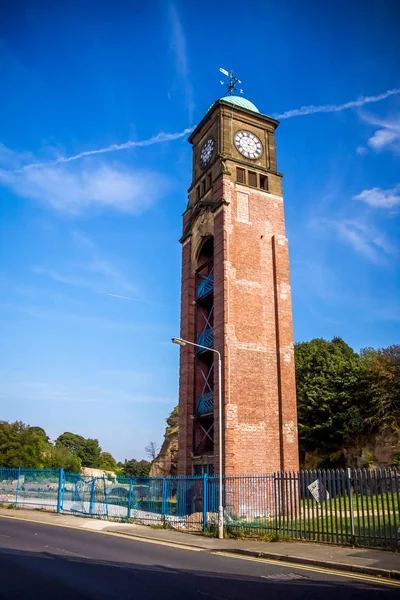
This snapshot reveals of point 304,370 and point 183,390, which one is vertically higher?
point 304,370

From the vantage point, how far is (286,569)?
37.3 feet

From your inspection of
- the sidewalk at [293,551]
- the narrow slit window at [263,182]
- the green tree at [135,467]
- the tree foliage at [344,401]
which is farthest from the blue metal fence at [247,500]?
the green tree at [135,467]

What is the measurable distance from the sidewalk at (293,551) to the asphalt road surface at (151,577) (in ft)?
2.71

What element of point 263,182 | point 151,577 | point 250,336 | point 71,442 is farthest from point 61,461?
point 151,577

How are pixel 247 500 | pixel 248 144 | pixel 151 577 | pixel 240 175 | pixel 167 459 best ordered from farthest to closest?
pixel 167 459
pixel 248 144
pixel 240 175
pixel 247 500
pixel 151 577

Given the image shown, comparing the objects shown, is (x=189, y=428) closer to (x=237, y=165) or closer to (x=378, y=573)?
(x=237, y=165)

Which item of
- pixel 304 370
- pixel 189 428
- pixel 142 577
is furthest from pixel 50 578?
pixel 304 370

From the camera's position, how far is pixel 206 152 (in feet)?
112

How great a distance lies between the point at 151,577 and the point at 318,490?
25.3 feet

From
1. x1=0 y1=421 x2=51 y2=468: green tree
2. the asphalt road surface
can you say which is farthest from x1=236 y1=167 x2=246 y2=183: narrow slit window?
x1=0 y1=421 x2=51 y2=468: green tree

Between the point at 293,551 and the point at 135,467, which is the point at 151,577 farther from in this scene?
the point at 135,467

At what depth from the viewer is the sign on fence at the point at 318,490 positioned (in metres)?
15.3

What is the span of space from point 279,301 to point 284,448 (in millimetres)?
8359

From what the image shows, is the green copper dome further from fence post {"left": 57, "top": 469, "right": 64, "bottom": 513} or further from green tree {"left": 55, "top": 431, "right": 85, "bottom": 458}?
green tree {"left": 55, "top": 431, "right": 85, "bottom": 458}
